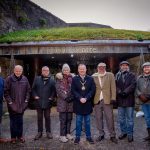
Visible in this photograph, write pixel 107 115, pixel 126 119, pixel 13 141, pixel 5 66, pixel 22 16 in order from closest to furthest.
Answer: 1. pixel 13 141
2. pixel 107 115
3. pixel 126 119
4. pixel 5 66
5. pixel 22 16

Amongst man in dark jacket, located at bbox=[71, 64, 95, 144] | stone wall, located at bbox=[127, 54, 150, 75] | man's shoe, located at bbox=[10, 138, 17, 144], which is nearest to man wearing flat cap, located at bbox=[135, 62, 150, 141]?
man in dark jacket, located at bbox=[71, 64, 95, 144]

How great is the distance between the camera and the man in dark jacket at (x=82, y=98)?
6324mm

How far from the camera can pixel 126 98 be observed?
257 inches

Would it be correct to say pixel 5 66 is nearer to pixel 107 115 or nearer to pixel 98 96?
pixel 98 96

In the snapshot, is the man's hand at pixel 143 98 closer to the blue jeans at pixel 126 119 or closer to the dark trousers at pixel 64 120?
the blue jeans at pixel 126 119

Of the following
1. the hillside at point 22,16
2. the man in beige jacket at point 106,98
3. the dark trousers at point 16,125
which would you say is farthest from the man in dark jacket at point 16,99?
the hillside at point 22,16

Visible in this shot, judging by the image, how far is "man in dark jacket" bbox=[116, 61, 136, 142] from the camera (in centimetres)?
648

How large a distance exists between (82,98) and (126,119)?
1.46 metres

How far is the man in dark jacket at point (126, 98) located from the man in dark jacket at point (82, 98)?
0.77m

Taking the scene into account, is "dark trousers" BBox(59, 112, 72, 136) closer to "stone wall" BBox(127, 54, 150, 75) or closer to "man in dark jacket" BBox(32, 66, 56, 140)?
"man in dark jacket" BBox(32, 66, 56, 140)

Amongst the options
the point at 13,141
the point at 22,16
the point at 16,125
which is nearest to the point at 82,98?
the point at 16,125

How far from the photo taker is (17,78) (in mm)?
6637

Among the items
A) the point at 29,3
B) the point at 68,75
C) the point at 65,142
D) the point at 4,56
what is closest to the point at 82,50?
the point at 4,56

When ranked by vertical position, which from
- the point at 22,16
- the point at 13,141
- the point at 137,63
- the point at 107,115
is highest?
the point at 22,16
